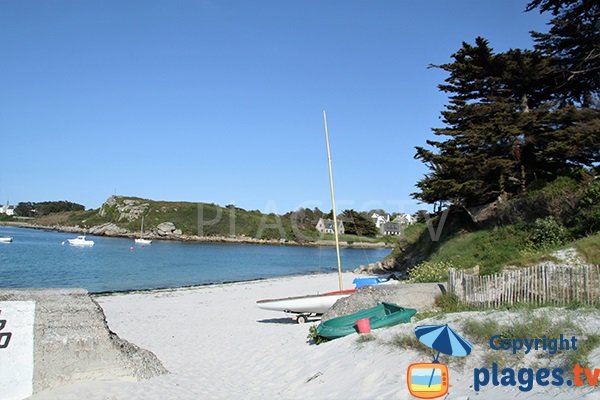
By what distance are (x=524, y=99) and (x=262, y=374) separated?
21900 mm

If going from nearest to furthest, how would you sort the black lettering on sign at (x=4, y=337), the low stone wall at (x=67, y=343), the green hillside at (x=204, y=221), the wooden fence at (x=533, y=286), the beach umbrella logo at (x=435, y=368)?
the beach umbrella logo at (x=435, y=368) < the black lettering on sign at (x=4, y=337) < the low stone wall at (x=67, y=343) < the wooden fence at (x=533, y=286) < the green hillside at (x=204, y=221)

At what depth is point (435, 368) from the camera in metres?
6.75

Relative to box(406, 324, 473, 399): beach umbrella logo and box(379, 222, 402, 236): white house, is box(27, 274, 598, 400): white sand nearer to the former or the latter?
box(406, 324, 473, 399): beach umbrella logo

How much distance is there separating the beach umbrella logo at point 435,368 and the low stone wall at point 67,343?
5.40 meters

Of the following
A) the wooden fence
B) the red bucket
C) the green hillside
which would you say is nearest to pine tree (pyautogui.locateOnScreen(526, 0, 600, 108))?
the wooden fence

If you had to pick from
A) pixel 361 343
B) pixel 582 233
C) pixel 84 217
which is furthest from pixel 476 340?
pixel 84 217

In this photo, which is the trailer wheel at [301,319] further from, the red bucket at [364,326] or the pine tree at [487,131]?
the pine tree at [487,131]

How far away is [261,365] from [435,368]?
16.1 ft

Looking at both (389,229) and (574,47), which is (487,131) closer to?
(574,47)

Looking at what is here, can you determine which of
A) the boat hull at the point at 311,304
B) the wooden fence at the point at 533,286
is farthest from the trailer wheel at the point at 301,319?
the wooden fence at the point at 533,286

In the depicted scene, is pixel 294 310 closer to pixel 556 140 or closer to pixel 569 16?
pixel 556 140

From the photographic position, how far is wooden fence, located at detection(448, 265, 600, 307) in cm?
970

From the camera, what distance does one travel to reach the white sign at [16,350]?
25.0 ft

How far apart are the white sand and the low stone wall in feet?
0.85
